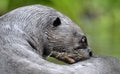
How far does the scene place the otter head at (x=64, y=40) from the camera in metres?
2.70

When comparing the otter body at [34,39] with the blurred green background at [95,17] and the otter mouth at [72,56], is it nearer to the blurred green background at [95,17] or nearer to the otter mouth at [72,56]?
the otter mouth at [72,56]

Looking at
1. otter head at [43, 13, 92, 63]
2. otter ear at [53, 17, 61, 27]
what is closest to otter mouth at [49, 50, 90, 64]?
otter head at [43, 13, 92, 63]

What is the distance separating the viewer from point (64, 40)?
272cm

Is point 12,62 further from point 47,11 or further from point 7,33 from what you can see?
point 47,11

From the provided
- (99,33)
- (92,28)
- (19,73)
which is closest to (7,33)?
(19,73)

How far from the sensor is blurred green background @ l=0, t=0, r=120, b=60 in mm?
3654

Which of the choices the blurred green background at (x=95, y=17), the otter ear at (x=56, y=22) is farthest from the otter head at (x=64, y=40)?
the blurred green background at (x=95, y=17)

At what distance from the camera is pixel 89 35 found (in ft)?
17.2

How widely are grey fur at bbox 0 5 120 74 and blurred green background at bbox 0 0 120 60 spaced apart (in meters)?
0.86

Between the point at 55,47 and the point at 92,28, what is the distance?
2.39m

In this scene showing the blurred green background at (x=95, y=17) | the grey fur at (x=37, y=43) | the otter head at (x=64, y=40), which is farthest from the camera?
the blurred green background at (x=95, y=17)

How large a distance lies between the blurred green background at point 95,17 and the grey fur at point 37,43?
33.7 inches

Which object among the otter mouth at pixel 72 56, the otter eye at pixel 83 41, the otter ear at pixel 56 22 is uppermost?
the otter ear at pixel 56 22

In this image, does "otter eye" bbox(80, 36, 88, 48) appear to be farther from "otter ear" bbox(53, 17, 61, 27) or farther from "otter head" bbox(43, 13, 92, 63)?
"otter ear" bbox(53, 17, 61, 27)
